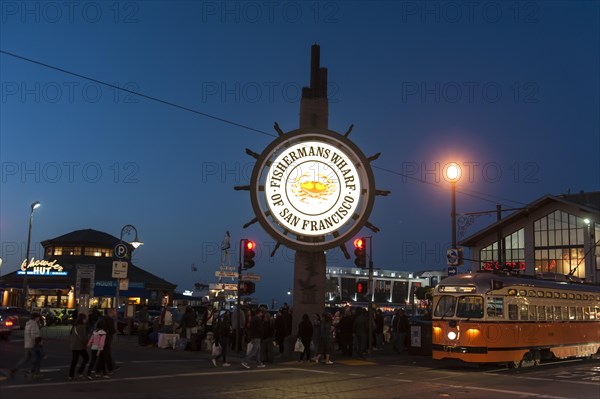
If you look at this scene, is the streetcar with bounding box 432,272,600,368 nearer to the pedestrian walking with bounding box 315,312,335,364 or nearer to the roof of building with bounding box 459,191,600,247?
the pedestrian walking with bounding box 315,312,335,364

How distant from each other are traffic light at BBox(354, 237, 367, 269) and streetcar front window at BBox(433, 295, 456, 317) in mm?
3284

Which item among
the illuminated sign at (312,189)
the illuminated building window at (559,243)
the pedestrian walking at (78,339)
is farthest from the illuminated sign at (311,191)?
the illuminated building window at (559,243)

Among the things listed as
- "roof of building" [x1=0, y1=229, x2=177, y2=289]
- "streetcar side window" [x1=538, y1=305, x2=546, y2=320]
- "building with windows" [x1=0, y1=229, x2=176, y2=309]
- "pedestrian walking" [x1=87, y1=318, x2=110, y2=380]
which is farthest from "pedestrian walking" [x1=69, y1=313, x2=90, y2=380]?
"roof of building" [x1=0, y1=229, x2=177, y2=289]

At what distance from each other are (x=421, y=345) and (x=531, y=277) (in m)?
5.17

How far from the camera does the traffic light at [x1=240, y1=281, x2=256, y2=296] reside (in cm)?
2408

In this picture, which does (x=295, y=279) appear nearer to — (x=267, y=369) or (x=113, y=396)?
(x=267, y=369)

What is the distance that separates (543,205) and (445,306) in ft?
151

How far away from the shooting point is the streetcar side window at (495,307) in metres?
21.0

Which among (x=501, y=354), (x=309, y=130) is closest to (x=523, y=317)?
(x=501, y=354)

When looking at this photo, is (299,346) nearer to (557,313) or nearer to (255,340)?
(255,340)

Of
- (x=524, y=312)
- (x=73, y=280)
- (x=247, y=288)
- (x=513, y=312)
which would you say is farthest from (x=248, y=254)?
(x=73, y=280)

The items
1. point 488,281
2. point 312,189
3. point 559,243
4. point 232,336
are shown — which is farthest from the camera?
point 559,243

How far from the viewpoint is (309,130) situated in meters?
26.1

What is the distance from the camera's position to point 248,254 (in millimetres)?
23531
